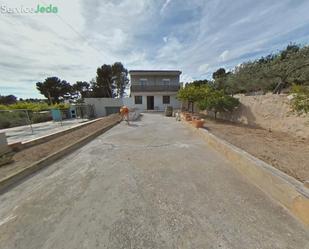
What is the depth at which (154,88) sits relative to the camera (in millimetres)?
25047

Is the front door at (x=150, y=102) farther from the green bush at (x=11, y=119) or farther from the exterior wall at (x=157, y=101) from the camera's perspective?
the green bush at (x=11, y=119)

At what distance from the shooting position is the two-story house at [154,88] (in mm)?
24969

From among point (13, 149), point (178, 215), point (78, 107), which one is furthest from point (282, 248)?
point (78, 107)

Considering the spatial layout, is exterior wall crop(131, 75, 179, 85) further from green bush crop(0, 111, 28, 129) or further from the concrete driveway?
the concrete driveway

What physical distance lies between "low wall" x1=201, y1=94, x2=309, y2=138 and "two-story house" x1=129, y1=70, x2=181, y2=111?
15040 millimetres

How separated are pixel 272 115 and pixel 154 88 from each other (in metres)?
18.6

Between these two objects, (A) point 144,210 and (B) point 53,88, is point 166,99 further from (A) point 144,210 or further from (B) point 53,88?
(B) point 53,88

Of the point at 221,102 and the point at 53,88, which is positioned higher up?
the point at 53,88

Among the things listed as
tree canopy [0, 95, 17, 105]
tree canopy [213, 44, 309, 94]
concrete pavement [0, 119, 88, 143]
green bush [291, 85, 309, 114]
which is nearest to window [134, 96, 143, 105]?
tree canopy [213, 44, 309, 94]

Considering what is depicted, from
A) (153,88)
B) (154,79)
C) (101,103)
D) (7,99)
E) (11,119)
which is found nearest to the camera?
(11,119)

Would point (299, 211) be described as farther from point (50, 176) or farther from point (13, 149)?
point (13, 149)

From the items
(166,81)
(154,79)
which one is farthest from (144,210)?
(166,81)

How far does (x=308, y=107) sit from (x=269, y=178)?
10.7 ft

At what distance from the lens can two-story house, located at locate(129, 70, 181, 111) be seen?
25.0 metres
